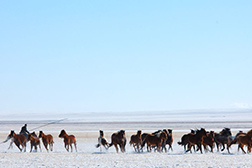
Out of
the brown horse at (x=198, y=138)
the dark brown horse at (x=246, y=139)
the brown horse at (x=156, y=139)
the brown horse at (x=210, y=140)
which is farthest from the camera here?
the brown horse at (x=156, y=139)

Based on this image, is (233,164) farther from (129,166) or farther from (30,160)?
(30,160)

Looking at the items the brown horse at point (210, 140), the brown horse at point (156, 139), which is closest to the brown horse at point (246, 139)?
the brown horse at point (210, 140)

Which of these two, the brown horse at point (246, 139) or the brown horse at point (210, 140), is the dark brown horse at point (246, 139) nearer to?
the brown horse at point (246, 139)

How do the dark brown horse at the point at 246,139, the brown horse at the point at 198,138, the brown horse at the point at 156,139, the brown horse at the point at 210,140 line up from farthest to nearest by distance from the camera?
the brown horse at the point at 156,139
the brown horse at the point at 210,140
the brown horse at the point at 198,138
the dark brown horse at the point at 246,139

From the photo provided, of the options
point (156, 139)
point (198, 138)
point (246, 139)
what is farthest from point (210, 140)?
point (156, 139)

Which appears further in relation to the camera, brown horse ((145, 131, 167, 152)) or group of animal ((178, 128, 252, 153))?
brown horse ((145, 131, 167, 152))

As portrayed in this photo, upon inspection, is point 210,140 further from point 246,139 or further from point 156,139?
point 156,139

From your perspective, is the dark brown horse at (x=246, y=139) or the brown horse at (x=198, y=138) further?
the brown horse at (x=198, y=138)

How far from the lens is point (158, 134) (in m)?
17.9

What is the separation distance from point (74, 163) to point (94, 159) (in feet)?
4.11

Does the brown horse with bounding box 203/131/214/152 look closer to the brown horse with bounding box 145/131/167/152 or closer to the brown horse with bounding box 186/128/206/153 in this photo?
the brown horse with bounding box 186/128/206/153

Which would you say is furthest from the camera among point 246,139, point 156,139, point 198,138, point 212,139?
point 156,139

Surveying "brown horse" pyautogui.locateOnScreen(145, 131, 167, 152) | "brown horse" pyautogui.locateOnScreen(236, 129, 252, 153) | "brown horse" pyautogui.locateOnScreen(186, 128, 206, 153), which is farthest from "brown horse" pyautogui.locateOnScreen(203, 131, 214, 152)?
"brown horse" pyautogui.locateOnScreen(145, 131, 167, 152)

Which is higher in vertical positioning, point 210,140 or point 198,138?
point 198,138
